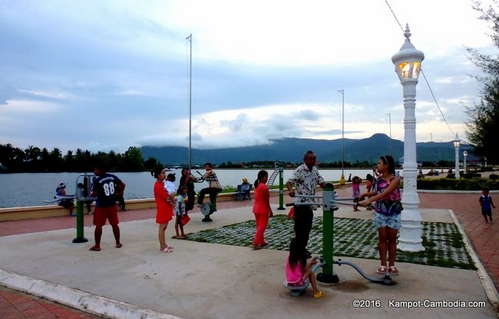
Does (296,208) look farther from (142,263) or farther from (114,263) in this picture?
(114,263)

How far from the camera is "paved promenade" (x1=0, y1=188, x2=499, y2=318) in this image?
4242mm

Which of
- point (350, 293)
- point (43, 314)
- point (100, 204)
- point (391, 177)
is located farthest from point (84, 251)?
point (391, 177)

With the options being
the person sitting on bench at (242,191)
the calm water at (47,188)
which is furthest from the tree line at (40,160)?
the person sitting on bench at (242,191)

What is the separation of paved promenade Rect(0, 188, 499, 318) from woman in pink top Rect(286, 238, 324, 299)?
0.18 metres

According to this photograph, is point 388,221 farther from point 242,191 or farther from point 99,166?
point 242,191

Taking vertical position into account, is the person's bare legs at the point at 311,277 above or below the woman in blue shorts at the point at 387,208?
below

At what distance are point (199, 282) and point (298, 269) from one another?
1470 mm

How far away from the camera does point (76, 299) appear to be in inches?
185

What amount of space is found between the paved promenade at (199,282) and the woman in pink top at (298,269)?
6.9 inches

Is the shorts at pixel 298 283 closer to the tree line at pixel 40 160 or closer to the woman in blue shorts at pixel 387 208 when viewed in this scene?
the woman in blue shorts at pixel 387 208

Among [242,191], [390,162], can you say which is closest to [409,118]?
[390,162]

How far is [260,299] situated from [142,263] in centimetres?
253

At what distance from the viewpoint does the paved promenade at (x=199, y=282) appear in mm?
4242

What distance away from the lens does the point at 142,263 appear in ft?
20.6
